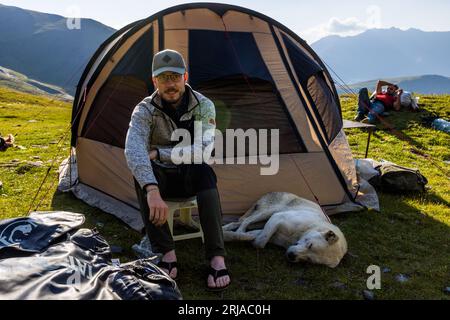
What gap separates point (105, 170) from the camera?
671cm

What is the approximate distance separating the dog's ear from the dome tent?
5.38 feet

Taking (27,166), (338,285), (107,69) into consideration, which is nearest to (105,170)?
(107,69)

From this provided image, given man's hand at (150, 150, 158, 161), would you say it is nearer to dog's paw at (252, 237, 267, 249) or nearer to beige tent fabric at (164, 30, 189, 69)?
dog's paw at (252, 237, 267, 249)

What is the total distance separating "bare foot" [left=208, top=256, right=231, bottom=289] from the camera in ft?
13.6

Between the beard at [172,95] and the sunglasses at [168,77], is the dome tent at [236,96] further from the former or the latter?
the sunglasses at [168,77]

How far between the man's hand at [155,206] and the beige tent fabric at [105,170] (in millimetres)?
2289

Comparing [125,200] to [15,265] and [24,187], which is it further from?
[15,265]

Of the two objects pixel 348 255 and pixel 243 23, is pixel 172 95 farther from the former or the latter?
pixel 348 255

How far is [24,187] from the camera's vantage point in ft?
25.3

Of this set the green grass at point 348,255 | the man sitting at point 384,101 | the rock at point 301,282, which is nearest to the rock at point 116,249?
the green grass at point 348,255
